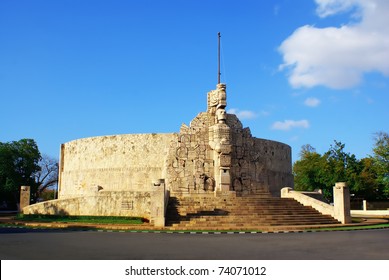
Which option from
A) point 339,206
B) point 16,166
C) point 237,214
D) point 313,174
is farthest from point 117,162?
point 313,174

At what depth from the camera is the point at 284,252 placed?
368 inches

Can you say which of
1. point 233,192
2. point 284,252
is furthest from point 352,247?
point 233,192

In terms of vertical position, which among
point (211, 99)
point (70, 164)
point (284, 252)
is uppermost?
point (211, 99)

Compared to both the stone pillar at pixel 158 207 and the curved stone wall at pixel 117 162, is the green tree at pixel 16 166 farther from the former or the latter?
the stone pillar at pixel 158 207

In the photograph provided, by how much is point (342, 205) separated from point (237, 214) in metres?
5.24

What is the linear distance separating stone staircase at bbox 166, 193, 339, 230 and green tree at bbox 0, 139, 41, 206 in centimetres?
2521

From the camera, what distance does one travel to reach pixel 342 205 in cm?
1997

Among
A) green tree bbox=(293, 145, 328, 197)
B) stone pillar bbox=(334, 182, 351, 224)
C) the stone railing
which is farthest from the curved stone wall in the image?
green tree bbox=(293, 145, 328, 197)

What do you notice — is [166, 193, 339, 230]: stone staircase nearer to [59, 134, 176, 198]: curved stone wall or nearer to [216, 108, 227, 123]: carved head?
[216, 108, 227, 123]: carved head

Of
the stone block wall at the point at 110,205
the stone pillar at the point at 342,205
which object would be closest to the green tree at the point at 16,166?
the stone block wall at the point at 110,205

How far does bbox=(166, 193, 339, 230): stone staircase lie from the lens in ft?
58.1

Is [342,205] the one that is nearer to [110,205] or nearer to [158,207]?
[158,207]

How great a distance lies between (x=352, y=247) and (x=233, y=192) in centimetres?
1286
